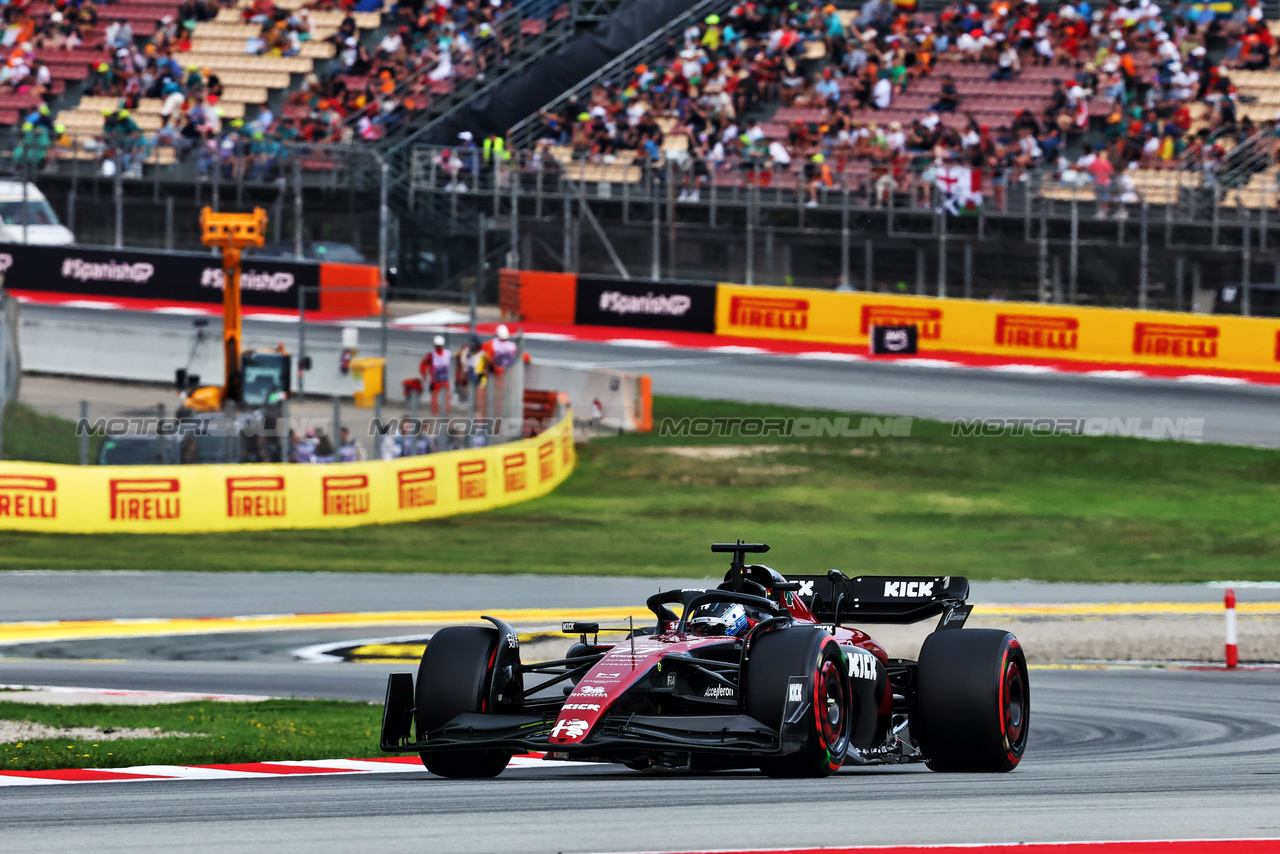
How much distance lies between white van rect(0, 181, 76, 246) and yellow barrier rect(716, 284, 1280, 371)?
1627cm

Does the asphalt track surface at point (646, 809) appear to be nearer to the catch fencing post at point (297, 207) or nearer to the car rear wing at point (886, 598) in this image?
the car rear wing at point (886, 598)

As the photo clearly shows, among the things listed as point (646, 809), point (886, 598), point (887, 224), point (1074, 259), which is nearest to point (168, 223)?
point (887, 224)

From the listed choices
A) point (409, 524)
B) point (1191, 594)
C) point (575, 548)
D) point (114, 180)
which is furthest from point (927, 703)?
point (114, 180)

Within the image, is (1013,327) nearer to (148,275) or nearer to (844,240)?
(844,240)

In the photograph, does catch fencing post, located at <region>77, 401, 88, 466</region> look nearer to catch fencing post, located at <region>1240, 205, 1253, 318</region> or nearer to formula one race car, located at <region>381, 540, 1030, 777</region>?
formula one race car, located at <region>381, 540, 1030, 777</region>

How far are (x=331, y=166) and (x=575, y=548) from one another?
1807 cm

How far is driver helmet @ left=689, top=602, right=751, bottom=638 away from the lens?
31.5 ft

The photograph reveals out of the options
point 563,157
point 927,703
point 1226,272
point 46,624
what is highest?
point 563,157

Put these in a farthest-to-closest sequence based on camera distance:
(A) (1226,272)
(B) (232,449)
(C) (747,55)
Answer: (C) (747,55)
(A) (1226,272)
(B) (232,449)

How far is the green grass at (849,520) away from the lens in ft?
75.5

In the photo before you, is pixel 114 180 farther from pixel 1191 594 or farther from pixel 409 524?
pixel 1191 594

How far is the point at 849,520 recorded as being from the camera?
86.3ft

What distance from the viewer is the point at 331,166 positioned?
40031 millimetres

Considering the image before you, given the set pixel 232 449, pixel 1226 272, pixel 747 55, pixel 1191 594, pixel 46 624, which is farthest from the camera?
pixel 747 55
